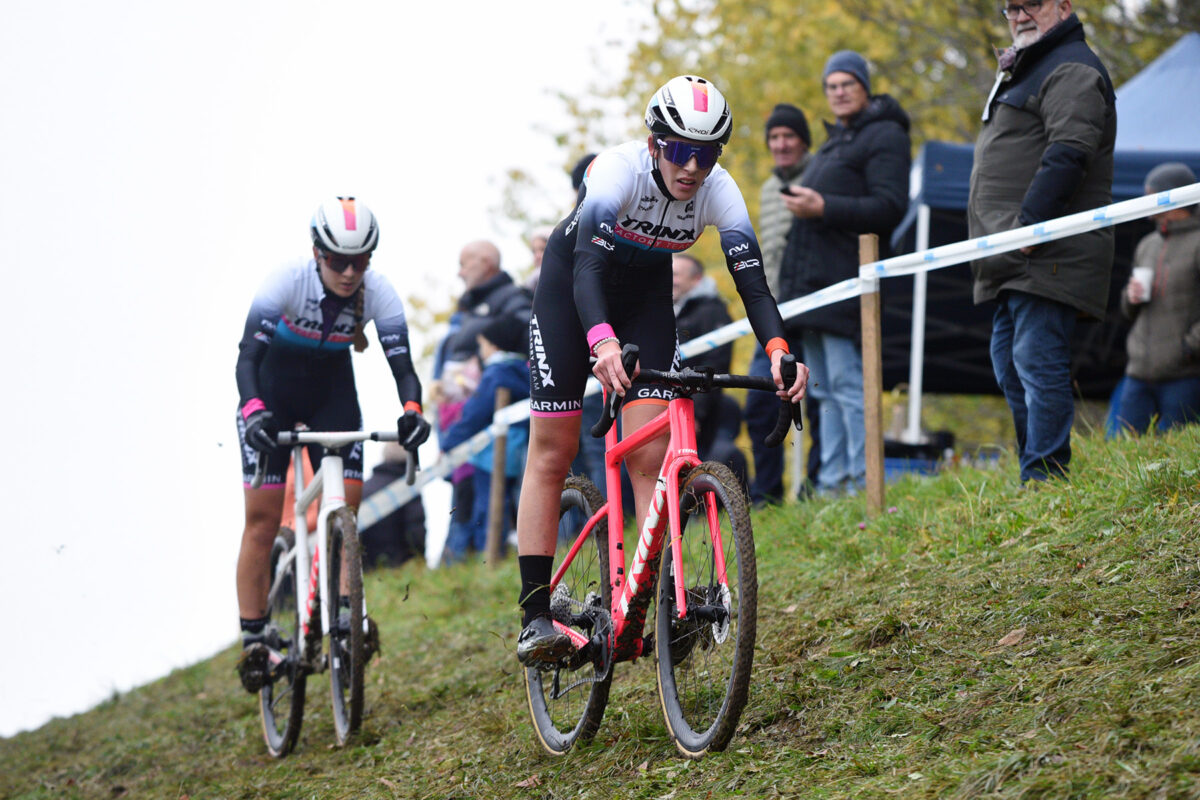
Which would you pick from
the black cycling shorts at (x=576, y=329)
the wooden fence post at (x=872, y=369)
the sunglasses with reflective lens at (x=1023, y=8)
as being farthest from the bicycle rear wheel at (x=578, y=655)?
the sunglasses with reflective lens at (x=1023, y=8)

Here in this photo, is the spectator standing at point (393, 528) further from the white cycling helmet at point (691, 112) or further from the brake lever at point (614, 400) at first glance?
the white cycling helmet at point (691, 112)

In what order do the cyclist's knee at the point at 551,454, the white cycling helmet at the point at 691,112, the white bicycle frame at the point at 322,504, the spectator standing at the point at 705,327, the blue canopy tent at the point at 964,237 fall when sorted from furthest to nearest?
1. the blue canopy tent at the point at 964,237
2. the spectator standing at the point at 705,327
3. the white bicycle frame at the point at 322,504
4. the cyclist's knee at the point at 551,454
5. the white cycling helmet at the point at 691,112

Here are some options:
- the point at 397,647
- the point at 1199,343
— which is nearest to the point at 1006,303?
the point at 1199,343

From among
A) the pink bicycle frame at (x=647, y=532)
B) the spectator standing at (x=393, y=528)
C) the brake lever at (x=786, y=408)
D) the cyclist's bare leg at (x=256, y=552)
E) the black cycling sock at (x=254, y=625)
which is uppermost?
the brake lever at (x=786, y=408)

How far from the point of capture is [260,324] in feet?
23.0

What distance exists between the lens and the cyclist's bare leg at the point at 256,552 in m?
7.49

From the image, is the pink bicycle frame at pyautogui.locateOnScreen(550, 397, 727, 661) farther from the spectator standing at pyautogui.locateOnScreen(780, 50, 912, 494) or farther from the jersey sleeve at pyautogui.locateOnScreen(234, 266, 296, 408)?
the spectator standing at pyautogui.locateOnScreen(780, 50, 912, 494)

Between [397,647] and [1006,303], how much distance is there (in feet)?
16.9

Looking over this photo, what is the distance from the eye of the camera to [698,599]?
4.69 m

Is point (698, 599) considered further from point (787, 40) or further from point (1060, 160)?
point (787, 40)

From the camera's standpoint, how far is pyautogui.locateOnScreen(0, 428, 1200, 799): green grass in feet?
12.9

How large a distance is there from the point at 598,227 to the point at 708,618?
1519 millimetres

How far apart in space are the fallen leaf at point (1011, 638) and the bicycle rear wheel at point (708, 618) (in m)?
1.02

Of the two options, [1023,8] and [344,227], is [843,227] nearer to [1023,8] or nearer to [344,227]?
[1023,8]
